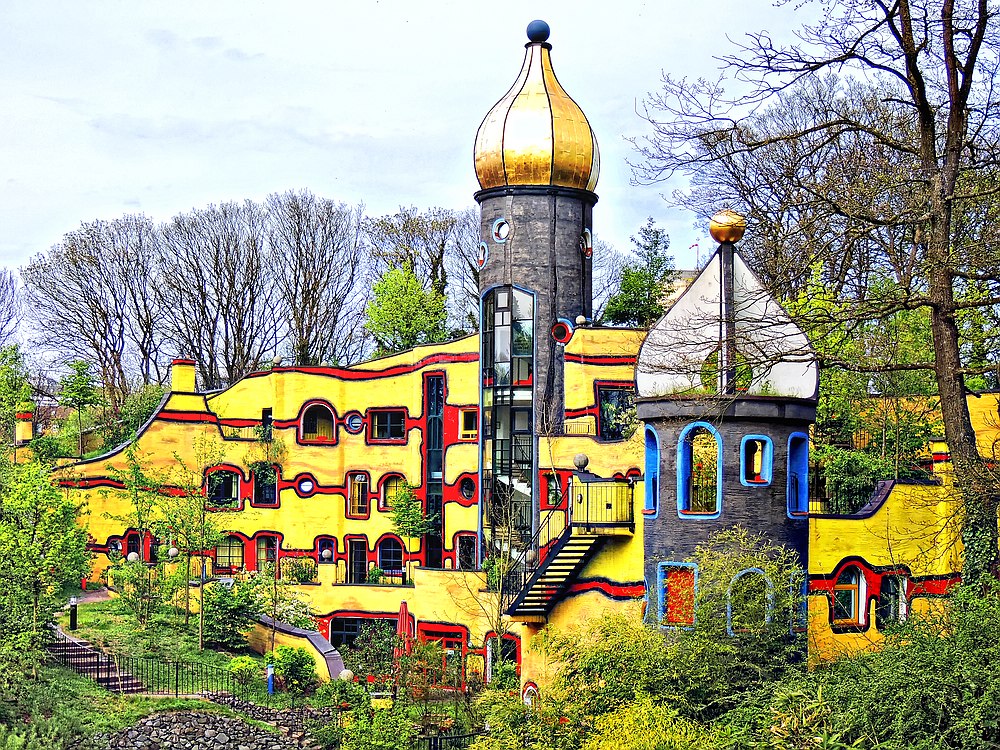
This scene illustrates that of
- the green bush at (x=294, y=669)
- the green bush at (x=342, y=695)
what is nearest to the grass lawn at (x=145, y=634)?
the green bush at (x=294, y=669)

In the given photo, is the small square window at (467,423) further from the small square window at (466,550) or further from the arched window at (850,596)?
the arched window at (850,596)

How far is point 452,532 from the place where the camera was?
32906 millimetres

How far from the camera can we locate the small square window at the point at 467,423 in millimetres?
32781

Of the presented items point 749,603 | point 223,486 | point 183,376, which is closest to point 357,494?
point 223,486

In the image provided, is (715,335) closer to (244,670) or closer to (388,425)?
(244,670)

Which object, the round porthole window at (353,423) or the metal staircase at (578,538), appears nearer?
the metal staircase at (578,538)

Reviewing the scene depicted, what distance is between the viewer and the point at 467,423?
108 feet

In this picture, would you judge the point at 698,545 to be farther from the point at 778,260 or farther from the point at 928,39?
the point at 928,39

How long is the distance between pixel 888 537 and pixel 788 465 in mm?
3370

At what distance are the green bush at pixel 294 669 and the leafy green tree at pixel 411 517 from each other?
331 inches

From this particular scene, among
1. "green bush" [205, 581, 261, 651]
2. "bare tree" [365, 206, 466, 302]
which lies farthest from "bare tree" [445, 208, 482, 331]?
"green bush" [205, 581, 261, 651]

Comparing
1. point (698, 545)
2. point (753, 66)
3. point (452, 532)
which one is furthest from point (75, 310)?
point (753, 66)

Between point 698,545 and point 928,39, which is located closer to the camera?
point 928,39

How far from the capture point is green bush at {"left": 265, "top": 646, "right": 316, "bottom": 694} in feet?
82.7
